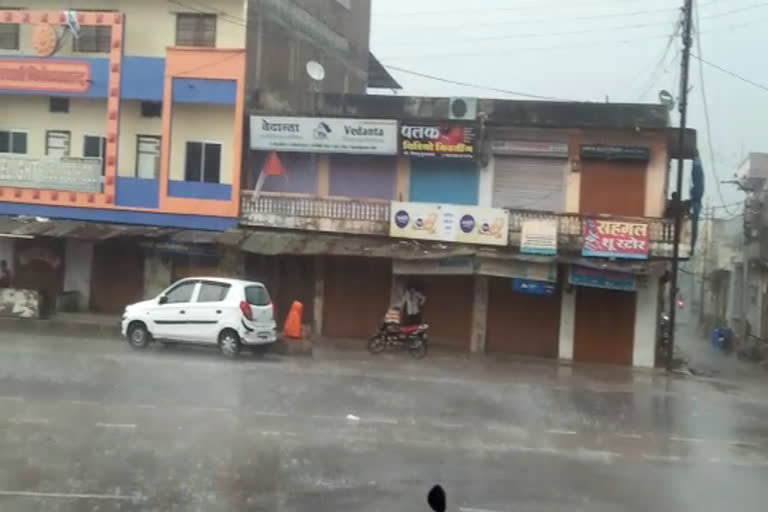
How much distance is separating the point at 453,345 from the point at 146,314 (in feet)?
32.3

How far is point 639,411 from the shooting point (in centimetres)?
1623

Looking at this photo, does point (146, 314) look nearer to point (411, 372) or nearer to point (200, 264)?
point (411, 372)

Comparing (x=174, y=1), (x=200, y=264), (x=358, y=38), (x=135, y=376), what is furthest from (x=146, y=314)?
(x=358, y=38)

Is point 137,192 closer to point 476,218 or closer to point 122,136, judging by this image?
point 122,136

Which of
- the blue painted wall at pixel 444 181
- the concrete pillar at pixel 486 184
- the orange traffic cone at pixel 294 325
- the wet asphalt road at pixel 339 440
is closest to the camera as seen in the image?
the wet asphalt road at pixel 339 440

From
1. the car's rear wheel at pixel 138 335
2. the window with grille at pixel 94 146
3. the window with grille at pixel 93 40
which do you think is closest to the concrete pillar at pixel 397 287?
the car's rear wheel at pixel 138 335

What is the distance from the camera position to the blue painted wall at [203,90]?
2675 cm

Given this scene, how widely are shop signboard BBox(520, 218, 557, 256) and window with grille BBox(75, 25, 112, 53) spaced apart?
547 inches

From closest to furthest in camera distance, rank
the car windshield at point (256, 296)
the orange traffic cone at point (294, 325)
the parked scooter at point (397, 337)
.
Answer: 1. the car windshield at point (256, 296)
2. the orange traffic cone at point (294, 325)
3. the parked scooter at point (397, 337)

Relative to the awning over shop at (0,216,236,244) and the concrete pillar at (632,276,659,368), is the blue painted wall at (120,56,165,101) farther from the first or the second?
the concrete pillar at (632,276,659,368)

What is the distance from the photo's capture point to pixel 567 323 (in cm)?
2594

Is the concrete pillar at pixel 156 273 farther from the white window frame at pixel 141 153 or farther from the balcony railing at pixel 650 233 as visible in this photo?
the balcony railing at pixel 650 233

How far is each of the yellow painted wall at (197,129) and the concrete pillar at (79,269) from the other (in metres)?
3.87

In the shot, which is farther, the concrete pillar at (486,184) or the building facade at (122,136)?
the building facade at (122,136)
